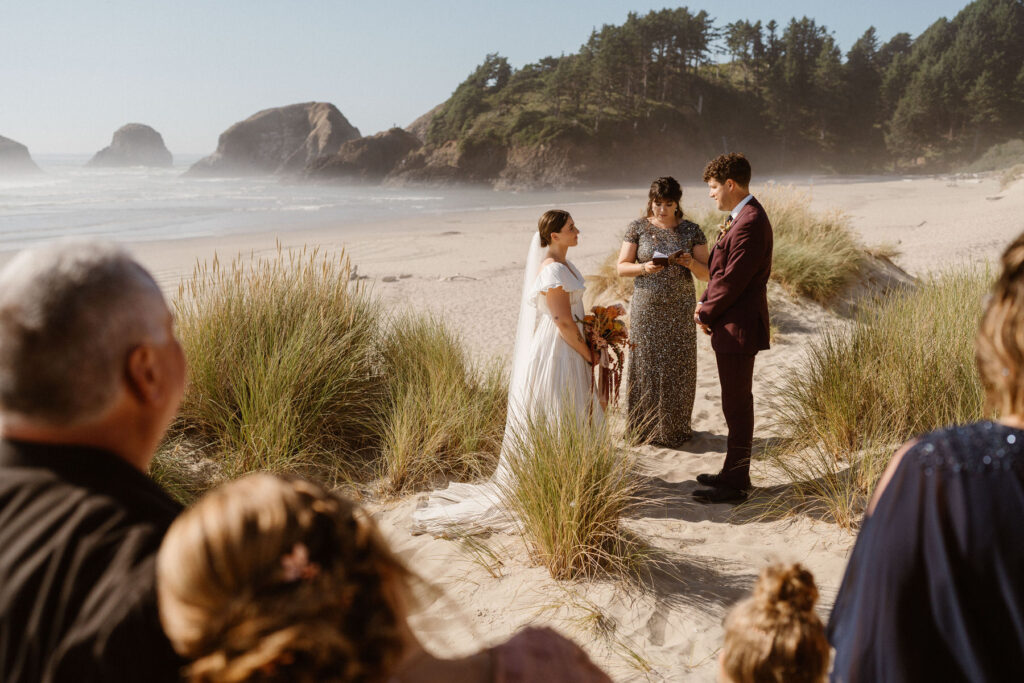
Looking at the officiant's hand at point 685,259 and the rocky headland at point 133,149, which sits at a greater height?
the rocky headland at point 133,149

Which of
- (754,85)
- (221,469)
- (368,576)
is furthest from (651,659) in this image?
(754,85)

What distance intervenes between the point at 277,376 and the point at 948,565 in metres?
4.20

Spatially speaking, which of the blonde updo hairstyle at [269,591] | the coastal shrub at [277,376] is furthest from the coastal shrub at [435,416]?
the blonde updo hairstyle at [269,591]

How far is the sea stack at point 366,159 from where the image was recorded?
2564 inches

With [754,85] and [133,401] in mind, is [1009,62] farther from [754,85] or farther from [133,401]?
[133,401]

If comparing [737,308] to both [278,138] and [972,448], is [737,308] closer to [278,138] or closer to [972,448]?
[972,448]

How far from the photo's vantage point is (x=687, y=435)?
580 centimetres

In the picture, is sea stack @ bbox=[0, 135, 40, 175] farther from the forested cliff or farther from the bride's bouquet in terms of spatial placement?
the bride's bouquet

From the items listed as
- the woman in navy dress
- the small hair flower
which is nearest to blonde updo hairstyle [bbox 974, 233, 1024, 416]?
the woman in navy dress

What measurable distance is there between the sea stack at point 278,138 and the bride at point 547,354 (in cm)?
9001

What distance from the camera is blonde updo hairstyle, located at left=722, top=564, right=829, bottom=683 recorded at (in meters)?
1.55

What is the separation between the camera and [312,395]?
5.00m

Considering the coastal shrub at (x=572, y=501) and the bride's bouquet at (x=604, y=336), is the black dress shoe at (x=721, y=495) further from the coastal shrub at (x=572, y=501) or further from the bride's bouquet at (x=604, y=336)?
the coastal shrub at (x=572, y=501)

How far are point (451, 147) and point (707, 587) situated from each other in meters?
61.3
